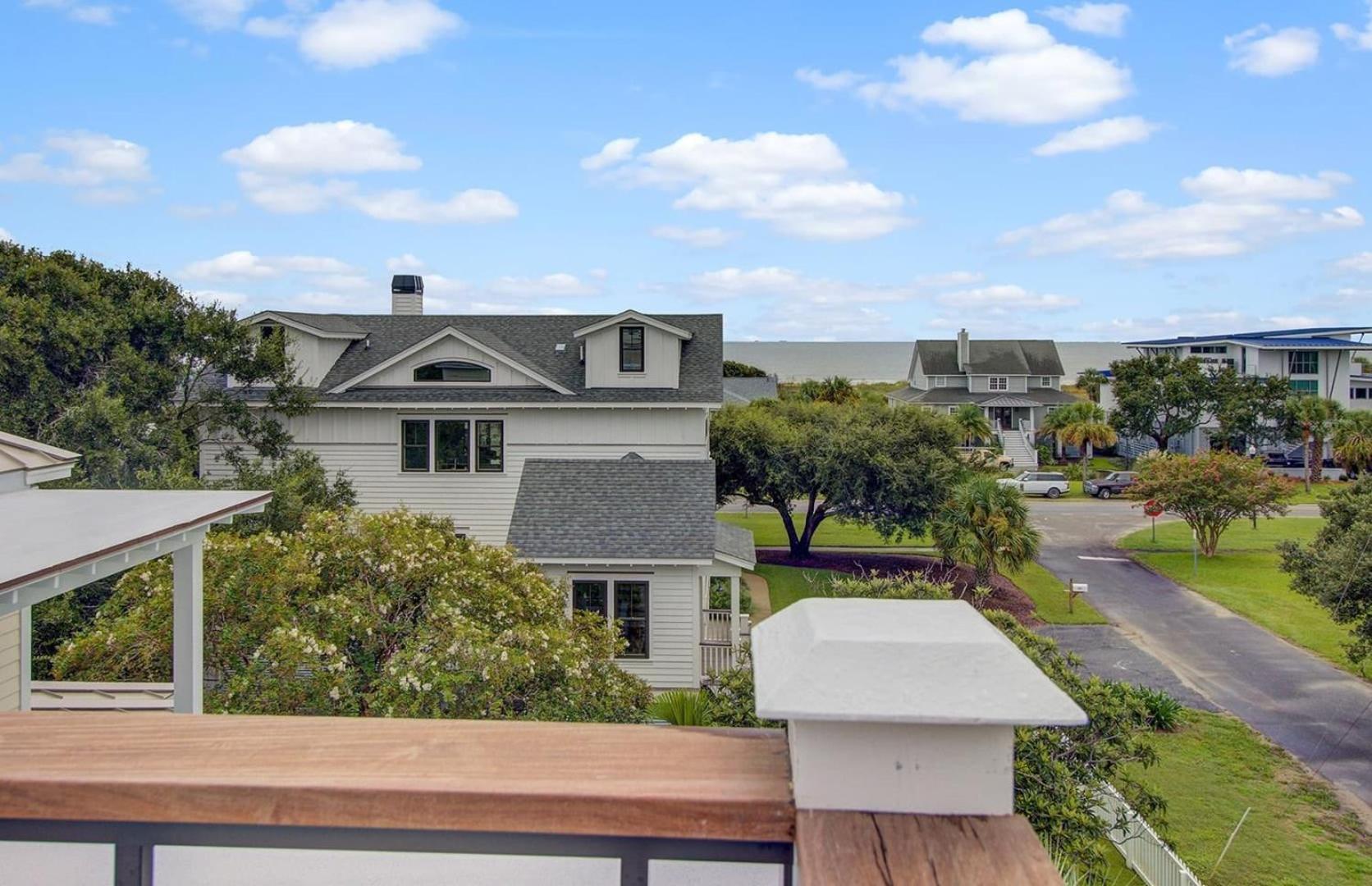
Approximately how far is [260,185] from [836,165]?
21.6m

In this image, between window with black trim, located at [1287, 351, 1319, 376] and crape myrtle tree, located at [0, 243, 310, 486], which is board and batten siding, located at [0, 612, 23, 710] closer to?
crape myrtle tree, located at [0, 243, 310, 486]

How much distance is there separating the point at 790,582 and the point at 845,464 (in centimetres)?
365

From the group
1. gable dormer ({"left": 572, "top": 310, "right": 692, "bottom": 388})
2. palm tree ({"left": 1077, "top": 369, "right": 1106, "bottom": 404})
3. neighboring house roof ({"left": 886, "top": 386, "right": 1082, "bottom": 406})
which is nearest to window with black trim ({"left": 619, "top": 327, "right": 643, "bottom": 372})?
gable dormer ({"left": 572, "top": 310, "right": 692, "bottom": 388})

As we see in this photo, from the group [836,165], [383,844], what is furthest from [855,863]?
[836,165]

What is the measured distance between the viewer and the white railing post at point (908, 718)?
1.38 meters

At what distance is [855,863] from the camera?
4.46 feet

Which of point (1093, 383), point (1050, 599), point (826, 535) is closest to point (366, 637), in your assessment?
point (1050, 599)

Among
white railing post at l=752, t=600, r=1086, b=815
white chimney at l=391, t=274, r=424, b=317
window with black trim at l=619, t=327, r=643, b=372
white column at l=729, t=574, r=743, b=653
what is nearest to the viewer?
white railing post at l=752, t=600, r=1086, b=815

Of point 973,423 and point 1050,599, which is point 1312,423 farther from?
point 1050,599

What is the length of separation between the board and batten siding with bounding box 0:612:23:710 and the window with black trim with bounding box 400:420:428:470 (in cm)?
1318

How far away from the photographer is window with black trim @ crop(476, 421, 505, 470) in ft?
70.2

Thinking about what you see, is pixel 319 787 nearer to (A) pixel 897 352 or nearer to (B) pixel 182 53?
(B) pixel 182 53

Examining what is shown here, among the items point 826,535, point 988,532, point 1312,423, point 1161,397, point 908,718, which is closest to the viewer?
point 908,718

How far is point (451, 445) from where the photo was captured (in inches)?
850
